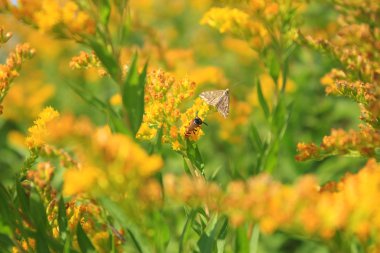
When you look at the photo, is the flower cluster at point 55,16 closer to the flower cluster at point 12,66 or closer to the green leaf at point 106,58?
the green leaf at point 106,58

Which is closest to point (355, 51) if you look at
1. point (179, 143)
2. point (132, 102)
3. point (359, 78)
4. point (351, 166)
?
point (359, 78)

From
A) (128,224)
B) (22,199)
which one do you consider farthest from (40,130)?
(128,224)

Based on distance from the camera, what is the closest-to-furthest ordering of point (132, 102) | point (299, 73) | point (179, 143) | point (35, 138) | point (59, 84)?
1. point (132, 102)
2. point (35, 138)
3. point (179, 143)
4. point (299, 73)
5. point (59, 84)

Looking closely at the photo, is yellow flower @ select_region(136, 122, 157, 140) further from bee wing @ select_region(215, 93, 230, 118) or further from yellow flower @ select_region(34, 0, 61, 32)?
yellow flower @ select_region(34, 0, 61, 32)

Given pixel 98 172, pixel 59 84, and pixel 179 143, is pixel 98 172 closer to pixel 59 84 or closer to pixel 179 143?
pixel 179 143

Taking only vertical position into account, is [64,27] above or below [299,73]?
above

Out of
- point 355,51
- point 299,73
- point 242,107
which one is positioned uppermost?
point 355,51
